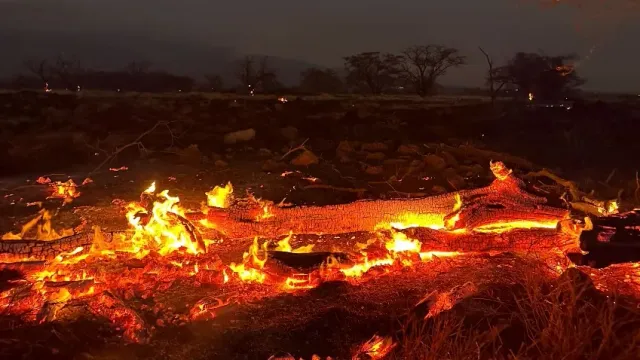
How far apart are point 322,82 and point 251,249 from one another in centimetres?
4638

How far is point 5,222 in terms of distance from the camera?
6234 millimetres

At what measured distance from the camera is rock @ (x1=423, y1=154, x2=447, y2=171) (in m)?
9.20

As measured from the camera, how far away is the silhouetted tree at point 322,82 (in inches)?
1935

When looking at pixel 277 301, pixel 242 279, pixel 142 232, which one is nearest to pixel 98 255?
pixel 142 232

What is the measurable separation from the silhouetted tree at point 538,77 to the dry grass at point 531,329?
80.6 ft

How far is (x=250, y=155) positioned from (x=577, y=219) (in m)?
7.24

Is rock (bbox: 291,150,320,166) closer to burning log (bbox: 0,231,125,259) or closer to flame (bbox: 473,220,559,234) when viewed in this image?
flame (bbox: 473,220,559,234)

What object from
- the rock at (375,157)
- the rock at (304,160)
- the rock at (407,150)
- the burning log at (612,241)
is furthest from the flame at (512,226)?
the rock at (407,150)

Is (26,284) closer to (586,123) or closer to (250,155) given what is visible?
(250,155)

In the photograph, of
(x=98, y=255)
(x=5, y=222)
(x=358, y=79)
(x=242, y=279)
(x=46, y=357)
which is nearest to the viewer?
(x=46, y=357)

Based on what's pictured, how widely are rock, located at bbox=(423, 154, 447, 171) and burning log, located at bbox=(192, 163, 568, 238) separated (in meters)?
3.40

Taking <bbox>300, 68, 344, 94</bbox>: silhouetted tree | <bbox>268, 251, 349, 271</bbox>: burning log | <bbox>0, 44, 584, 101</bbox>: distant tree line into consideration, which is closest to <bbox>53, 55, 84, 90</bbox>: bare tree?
<bbox>0, 44, 584, 101</bbox>: distant tree line

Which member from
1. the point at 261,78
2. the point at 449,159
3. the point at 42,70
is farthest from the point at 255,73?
the point at 449,159

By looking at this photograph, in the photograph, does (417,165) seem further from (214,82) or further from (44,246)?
(214,82)
